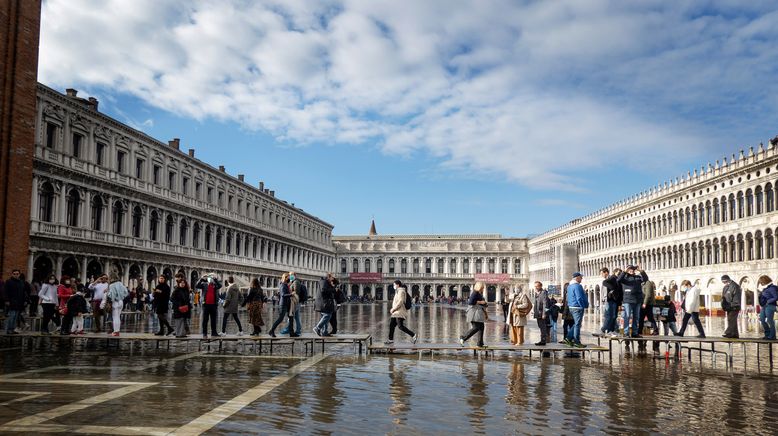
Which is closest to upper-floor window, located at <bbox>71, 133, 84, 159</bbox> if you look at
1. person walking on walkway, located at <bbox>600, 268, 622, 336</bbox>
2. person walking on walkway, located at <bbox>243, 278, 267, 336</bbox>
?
person walking on walkway, located at <bbox>243, 278, 267, 336</bbox>

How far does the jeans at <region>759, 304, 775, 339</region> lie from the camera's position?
1489cm

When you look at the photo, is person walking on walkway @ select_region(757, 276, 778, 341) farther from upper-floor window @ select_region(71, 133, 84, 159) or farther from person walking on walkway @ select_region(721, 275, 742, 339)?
upper-floor window @ select_region(71, 133, 84, 159)

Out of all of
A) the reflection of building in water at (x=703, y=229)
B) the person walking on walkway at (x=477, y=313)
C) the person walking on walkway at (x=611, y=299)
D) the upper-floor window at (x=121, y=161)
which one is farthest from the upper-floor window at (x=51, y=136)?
the reflection of building in water at (x=703, y=229)

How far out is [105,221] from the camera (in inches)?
1580

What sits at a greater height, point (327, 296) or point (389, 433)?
point (327, 296)

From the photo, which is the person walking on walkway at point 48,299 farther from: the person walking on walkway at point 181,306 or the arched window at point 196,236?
the arched window at point 196,236

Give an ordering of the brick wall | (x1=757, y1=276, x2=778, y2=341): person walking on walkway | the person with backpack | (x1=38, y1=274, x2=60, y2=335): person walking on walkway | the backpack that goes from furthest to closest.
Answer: the brick wall → (x1=38, y1=274, x2=60, y2=335): person walking on walkway → the backpack → the person with backpack → (x1=757, y1=276, x2=778, y2=341): person walking on walkway

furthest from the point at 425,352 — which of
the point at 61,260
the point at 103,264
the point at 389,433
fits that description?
the point at 103,264

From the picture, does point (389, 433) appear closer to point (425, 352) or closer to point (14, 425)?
point (14, 425)

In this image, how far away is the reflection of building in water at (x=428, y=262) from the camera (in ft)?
388

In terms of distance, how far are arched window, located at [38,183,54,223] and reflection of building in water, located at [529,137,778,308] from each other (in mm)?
39487

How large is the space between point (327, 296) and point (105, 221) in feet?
92.7

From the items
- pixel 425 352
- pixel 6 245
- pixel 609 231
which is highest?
pixel 609 231

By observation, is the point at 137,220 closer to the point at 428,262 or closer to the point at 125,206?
the point at 125,206
